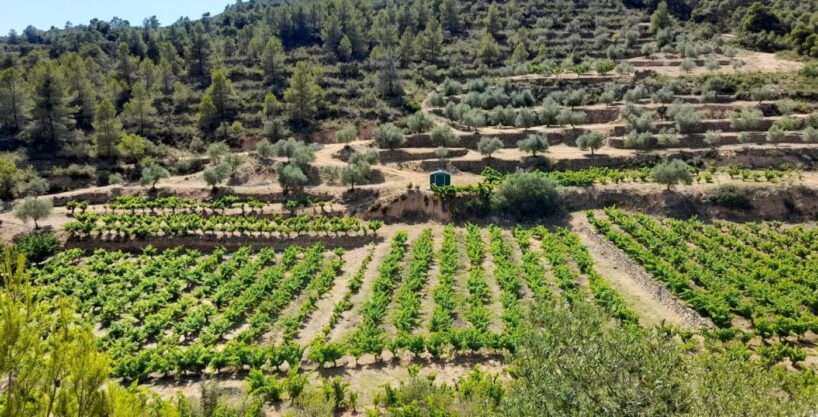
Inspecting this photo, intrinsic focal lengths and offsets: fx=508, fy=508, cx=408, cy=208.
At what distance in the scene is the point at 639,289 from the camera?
26531 mm

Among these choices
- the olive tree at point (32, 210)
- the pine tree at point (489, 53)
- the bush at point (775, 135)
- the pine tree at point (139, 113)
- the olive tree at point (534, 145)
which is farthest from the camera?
the pine tree at point (489, 53)

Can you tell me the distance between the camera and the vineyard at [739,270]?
21.2 m

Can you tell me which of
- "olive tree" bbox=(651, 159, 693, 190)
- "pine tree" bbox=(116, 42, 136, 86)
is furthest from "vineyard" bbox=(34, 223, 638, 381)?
"pine tree" bbox=(116, 42, 136, 86)

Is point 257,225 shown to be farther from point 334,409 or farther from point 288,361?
point 334,409

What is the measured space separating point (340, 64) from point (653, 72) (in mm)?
45700

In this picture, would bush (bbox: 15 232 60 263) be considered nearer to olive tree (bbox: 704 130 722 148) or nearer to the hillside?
the hillside

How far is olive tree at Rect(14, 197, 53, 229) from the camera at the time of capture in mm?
36000

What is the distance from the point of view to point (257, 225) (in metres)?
36.5

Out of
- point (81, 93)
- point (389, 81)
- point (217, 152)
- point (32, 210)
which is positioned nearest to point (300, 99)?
point (389, 81)

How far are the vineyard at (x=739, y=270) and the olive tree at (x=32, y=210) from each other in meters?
39.1

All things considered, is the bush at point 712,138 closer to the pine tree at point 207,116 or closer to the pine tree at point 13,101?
the pine tree at point 207,116

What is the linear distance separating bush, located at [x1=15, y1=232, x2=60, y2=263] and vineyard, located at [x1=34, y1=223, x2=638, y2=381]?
4.22ft

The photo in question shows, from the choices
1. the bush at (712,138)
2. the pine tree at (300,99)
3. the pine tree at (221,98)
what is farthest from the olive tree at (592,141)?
the pine tree at (221,98)

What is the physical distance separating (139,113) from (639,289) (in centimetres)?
5568
